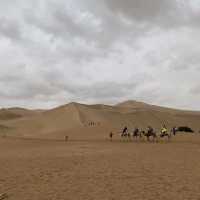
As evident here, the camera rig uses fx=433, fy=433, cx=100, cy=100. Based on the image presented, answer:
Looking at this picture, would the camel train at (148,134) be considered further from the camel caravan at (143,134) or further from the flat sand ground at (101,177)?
the flat sand ground at (101,177)

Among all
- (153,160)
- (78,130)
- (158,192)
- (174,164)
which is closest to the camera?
(158,192)

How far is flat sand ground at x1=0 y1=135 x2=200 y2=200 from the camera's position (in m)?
13.0

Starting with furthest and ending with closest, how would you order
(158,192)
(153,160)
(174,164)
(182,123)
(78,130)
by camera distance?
(182,123)
(78,130)
(153,160)
(174,164)
(158,192)

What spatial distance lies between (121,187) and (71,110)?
6779 centimetres

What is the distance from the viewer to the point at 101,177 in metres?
16.1

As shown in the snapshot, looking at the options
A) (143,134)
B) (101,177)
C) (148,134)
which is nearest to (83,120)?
(143,134)

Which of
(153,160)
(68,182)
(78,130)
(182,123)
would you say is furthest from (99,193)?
(182,123)

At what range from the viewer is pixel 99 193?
43.1 ft

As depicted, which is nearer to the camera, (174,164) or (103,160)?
(174,164)

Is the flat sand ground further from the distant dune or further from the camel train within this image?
the distant dune

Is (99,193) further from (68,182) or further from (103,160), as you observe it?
(103,160)

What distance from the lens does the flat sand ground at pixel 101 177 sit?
13.0m

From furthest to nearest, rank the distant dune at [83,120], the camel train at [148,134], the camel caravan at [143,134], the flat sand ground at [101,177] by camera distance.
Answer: the distant dune at [83,120]
the camel caravan at [143,134]
the camel train at [148,134]
the flat sand ground at [101,177]

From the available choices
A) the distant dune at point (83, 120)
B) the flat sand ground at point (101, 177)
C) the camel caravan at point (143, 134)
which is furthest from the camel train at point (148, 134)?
the distant dune at point (83, 120)
